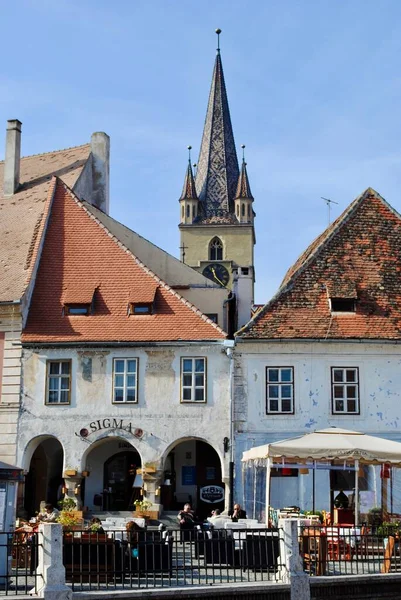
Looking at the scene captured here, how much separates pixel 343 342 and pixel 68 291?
8.28m

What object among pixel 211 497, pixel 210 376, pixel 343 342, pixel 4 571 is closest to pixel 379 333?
pixel 343 342

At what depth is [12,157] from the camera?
120ft

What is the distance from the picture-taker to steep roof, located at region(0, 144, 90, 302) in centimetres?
3098

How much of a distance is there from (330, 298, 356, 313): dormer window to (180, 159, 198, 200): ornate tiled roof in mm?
61279

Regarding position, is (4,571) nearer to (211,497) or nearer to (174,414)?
(174,414)

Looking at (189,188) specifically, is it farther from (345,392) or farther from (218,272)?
(345,392)

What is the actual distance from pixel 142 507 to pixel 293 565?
435 inches

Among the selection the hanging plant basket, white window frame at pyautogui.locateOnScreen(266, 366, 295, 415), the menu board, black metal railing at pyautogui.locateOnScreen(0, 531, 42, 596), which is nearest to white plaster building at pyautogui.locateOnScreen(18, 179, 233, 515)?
the hanging plant basket

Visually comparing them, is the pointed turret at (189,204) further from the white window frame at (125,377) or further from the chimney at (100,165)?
the white window frame at (125,377)

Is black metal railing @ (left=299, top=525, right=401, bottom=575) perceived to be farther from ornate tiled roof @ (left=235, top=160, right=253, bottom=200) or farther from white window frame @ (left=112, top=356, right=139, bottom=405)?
ornate tiled roof @ (left=235, top=160, right=253, bottom=200)

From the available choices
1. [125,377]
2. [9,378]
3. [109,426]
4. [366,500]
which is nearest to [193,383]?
[125,377]

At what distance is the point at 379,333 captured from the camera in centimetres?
2886

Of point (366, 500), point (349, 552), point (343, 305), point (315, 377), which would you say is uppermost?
point (343, 305)

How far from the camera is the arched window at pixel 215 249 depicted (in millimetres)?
88688
